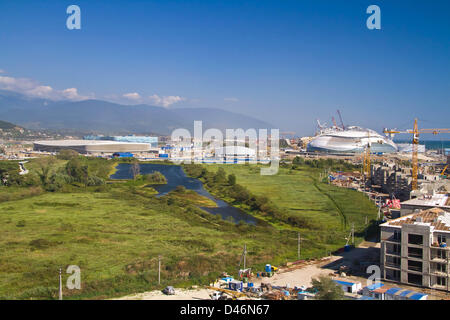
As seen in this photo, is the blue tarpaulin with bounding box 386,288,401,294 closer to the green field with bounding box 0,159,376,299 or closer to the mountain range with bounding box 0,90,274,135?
the green field with bounding box 0,159,376,299

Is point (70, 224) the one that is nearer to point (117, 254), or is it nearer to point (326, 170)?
point (117, 254)

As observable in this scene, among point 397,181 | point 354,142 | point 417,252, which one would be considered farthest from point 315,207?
point 354,142

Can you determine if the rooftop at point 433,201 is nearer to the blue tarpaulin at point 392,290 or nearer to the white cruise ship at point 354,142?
the blue tarpaulin at point 392,290

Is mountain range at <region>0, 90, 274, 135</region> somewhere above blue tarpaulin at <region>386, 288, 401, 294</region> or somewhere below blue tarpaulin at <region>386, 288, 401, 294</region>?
above

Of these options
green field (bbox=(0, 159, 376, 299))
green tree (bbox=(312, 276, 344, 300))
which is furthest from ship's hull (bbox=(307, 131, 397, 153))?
green tree (bbox=(312, 276, 344, 300))

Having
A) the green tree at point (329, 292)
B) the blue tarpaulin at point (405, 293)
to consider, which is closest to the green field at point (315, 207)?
the blue tarpaulin at point (405, 293)

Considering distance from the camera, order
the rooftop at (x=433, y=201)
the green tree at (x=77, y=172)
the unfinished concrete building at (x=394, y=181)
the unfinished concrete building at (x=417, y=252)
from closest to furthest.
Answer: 1. the unfinished concrete building at (x=417, y=252)
2. the rooftop at (x=433, y=201)
3. the unfinished concrete building at (x=394, y=181)
4. the green tree at (x=77, y=172)

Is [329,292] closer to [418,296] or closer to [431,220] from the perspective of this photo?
[418,296]

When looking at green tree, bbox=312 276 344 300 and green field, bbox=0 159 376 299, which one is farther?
green field, bbox=0 159 376 299
